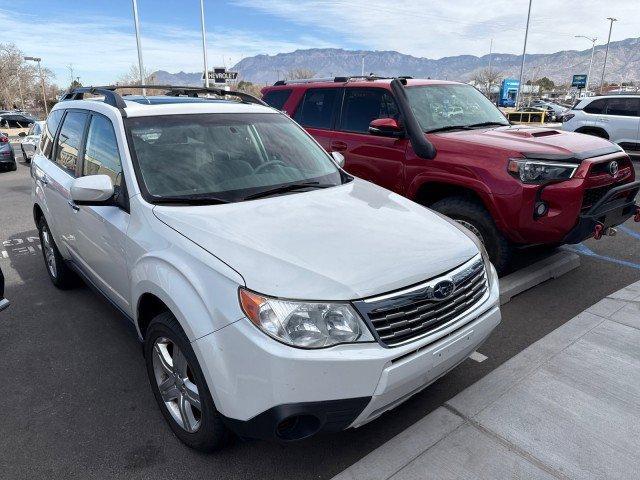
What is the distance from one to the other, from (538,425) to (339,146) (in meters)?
3.67

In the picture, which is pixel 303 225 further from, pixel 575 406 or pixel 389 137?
pixel 389 137

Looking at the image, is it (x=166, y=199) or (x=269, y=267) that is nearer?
(x=269, y=267)

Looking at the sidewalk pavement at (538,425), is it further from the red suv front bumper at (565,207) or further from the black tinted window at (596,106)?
the black tinted window at (596,106)

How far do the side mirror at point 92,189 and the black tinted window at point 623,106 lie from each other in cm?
1468

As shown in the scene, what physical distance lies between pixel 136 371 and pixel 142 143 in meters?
1.57

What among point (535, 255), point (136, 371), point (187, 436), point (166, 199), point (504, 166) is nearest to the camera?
point (187, 436)

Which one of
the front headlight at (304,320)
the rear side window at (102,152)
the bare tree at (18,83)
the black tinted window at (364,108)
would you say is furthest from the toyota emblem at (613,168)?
the bare tree at (18,83)

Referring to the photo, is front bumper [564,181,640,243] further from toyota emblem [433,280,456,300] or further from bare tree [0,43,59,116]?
bare tree [0,43,59,116]

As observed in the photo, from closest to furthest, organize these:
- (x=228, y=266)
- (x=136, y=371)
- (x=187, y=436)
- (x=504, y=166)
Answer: (x=228, y=266)
(x=187, y=436)
(x=136, y=371)
(x=504, y=166)

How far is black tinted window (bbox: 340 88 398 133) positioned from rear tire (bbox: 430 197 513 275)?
1.26 metres

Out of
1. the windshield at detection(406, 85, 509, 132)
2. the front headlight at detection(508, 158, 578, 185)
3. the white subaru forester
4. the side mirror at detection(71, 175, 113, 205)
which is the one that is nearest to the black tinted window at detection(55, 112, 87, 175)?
the white subaru forester

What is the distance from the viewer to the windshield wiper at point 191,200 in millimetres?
2664

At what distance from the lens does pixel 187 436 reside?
247 centimetres

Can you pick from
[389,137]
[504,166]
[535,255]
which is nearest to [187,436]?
[504,166]
